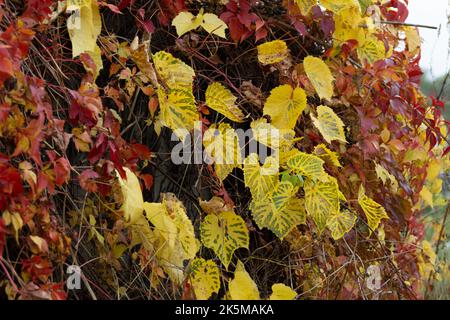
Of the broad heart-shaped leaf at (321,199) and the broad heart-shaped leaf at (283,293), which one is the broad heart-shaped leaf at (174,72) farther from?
the broad heart-shaped leaf at (283,293)

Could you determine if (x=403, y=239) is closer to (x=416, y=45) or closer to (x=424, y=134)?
(x=424, y=134)

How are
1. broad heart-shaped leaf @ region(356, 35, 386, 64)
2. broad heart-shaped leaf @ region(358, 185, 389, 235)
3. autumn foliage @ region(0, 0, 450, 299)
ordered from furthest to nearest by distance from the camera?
broad heart-shaped leaf @ region(356, 35, 386, 64) < broad heart-shaped leaf @ region(358, 185, 389, 235) < autumn foliage @ region(0, 0, 450, 299)

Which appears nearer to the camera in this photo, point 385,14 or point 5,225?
point 5,225

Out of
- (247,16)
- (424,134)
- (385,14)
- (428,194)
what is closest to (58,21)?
(247,16)

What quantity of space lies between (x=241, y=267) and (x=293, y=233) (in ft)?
0.80

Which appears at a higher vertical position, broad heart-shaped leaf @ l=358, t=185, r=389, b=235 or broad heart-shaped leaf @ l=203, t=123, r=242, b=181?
broad heart-shaped leaf @ l=203, t=123, r=242, b=181

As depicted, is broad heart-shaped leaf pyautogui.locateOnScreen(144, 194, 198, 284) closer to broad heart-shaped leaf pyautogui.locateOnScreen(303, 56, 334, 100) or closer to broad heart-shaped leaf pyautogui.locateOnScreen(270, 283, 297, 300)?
broad heart-shaped leaf pyautogui.locateOnScreen(270, 283, 297, 300)

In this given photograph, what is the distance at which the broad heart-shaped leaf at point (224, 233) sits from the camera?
1719mm

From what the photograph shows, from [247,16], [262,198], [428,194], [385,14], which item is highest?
[247,16]

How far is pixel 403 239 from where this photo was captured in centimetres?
243

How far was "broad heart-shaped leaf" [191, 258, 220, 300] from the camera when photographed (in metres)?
1.67

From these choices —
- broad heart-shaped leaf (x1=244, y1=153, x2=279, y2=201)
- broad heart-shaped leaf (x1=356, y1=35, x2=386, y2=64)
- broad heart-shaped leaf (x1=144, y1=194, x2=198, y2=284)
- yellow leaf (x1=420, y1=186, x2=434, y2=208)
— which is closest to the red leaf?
broad heart-shaped leaf (x1=144, y1=194, x2=198, y2=284)

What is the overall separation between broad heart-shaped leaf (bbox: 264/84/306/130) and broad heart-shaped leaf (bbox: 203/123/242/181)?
0.47 feet

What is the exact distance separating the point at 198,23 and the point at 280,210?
1.57ft
